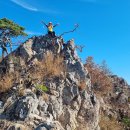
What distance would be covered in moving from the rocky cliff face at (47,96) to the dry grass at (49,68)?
0.85 feet

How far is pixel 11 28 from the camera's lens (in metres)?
35.1

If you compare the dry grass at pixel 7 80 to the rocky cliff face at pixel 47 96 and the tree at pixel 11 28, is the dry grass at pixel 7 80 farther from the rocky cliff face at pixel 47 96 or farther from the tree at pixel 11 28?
the tree at pixel 11 28

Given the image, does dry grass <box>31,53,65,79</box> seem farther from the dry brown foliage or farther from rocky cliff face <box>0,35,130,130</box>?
the dry brown foliage

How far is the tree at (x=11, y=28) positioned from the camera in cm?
3488

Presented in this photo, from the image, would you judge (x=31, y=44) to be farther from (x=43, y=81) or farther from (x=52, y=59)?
(x=43, y=81)

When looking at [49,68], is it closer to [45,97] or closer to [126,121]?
[45,97]

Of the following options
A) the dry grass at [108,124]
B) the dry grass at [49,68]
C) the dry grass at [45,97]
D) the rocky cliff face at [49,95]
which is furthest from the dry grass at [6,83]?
the dry grass at [108,124]

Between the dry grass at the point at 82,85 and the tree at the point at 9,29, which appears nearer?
the dry grass at the point at 82,85

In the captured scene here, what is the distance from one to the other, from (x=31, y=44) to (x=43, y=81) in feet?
13.5

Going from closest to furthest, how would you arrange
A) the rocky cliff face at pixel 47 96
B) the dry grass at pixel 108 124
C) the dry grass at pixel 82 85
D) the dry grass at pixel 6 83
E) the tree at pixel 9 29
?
1. the rocky cliff face at pixel 47 96
2. the dry grass at pixel 6 83
3. the dry grass at pixel 82 85
4. the dry grass at pixel 108 124
5. the tree at pixel 9 29

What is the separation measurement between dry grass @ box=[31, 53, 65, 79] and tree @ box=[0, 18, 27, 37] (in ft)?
55.2

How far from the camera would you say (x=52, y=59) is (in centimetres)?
1862

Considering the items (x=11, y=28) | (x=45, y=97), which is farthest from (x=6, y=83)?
(x=11, y=28)

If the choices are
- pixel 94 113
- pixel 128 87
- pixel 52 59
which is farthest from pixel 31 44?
pixel 128 87
